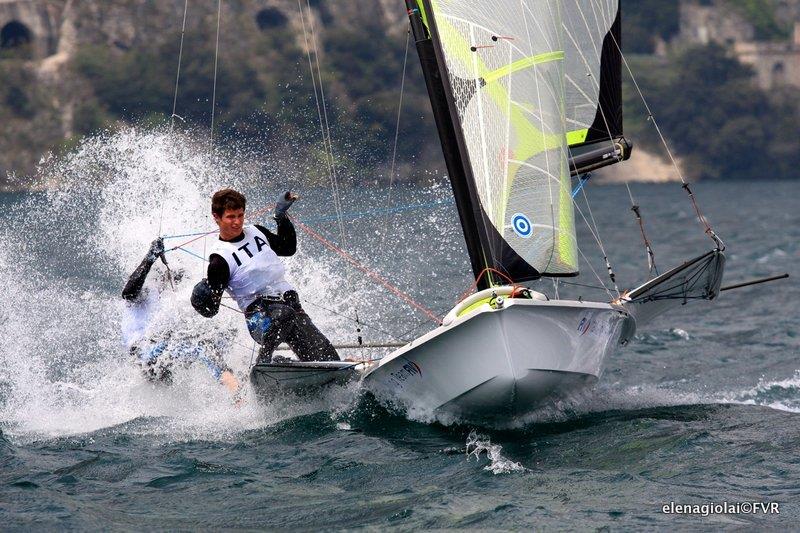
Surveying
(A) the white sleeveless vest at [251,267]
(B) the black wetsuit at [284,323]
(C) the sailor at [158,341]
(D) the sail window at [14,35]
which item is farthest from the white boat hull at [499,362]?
(D) the sail window at [14,35]

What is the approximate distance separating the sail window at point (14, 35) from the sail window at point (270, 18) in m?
12.7

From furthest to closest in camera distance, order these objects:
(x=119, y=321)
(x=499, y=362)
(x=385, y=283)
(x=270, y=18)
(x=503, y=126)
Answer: (x=270, y=18)
(x=385, y=283)
(x=119, y=321)
(x=503, y=126)
(x=499, y=362)

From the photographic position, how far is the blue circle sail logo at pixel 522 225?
777cm

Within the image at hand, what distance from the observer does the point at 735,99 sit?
85.9 m

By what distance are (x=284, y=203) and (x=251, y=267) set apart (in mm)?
453

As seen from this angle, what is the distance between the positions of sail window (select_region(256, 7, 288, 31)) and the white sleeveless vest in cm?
6349

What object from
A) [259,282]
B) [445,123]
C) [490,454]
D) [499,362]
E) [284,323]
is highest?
[445,123]

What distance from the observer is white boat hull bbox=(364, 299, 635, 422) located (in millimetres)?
6883

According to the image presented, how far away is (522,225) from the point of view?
7805 mm

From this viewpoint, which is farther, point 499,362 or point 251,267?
point 251,267

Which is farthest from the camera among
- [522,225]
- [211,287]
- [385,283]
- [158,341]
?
[385,283]

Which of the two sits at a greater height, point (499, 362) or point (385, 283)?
point (385, 283)

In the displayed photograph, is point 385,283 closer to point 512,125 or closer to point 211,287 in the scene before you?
point 512,125

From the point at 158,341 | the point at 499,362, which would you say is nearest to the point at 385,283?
the point at 158,341
